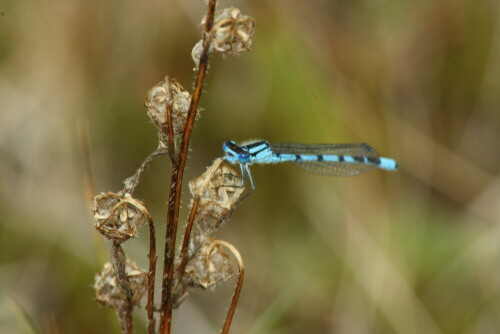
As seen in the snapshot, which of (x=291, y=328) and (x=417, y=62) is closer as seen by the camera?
(x=291, y=328)

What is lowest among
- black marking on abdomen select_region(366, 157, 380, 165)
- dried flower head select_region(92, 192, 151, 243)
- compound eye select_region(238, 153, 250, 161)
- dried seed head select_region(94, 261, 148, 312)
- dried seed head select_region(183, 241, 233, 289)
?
dried seed head select_region(94, 261, 148, 312)

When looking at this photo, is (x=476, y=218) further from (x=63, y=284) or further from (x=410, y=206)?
(x=63, y=284)

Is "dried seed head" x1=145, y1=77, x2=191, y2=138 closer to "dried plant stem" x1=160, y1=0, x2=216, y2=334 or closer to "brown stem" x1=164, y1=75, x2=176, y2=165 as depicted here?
"brown stem" x1=164, y1=75, x2=176, y2=165

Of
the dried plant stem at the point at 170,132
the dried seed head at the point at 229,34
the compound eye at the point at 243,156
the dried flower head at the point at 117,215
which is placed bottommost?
the dried flower head at the point at 117,215

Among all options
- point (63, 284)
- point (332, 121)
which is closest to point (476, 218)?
point (332, 121)

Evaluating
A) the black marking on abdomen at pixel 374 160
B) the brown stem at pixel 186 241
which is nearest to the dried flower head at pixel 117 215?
the brown stem at pixel 186 241

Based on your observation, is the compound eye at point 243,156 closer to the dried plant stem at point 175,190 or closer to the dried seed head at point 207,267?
the dried seed head at point 207,267

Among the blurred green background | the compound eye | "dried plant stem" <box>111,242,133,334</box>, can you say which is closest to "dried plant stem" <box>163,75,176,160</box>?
"dried plant stem" <box>111,242,133,334</box>
